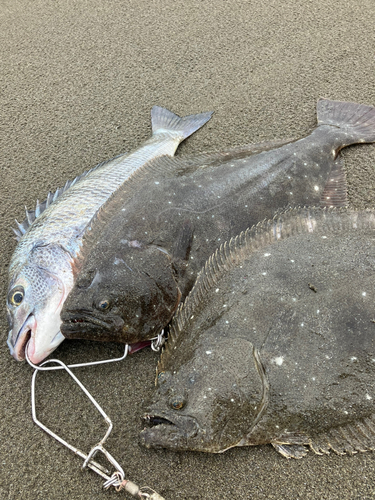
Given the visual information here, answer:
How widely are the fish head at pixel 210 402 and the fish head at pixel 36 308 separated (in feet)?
2.28

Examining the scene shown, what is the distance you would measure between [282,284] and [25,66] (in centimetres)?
328

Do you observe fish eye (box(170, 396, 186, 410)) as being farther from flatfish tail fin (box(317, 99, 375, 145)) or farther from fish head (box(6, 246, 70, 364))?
flatfish tail fin (box(317, 99, 375, 145))

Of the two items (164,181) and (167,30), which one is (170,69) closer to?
(167,30)

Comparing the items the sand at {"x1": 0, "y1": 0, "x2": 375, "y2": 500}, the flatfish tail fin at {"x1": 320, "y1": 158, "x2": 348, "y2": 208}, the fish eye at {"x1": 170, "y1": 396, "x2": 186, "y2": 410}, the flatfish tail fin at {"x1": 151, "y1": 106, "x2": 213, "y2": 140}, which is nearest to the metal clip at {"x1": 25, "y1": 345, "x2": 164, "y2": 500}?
the sand at {"x1": 0, "y1": 0, "x2": 375, "y2": 500}

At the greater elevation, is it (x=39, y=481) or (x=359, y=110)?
(x=359, y=110)

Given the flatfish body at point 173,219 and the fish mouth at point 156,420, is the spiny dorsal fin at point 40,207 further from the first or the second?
the fish mouth at point 156,420

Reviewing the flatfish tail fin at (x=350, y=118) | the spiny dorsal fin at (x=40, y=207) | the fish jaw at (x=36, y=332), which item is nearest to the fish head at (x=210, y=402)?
the fish jaw at (x=36, y=332)

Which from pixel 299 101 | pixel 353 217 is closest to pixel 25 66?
pixel 299 101

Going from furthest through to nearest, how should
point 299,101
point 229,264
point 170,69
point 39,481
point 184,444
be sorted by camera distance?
point 170,69, point 299,101, point 229,264, point 39,481, point 184,444

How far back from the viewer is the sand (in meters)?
1.80

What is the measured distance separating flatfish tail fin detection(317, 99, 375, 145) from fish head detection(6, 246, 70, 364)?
2116 mm

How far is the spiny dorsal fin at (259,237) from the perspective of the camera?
76.2 inches

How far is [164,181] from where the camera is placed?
95.6 inches

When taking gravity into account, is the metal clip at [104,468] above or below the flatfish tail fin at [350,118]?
below
